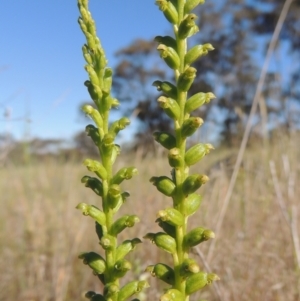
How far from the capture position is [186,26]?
533mm

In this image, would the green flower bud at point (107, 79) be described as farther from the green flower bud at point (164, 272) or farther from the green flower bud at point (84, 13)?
the green flower bud at point (164, 272)

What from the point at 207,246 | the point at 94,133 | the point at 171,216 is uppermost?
the point at 94,133

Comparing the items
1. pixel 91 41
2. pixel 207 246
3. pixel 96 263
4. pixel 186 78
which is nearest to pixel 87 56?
pixel 91 41

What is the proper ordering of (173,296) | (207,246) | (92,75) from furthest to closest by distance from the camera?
1. (207,246)
2. (92,75)
3. (173,296)

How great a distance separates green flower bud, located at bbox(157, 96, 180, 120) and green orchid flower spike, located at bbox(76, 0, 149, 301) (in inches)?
2.6

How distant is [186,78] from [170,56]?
4 centimetres

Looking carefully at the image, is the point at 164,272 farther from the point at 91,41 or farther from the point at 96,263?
the point at 91,41

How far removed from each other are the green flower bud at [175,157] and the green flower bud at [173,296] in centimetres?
12

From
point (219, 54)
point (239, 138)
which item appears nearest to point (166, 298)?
point (239, 138)

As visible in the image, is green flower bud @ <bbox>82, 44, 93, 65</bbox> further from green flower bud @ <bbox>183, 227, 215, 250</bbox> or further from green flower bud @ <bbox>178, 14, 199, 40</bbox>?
green flower bud @ <bbox>183, 227, 215, 250</bbox>

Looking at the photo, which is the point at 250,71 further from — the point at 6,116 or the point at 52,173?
the point at 6,116

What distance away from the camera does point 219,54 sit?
76.2 feet

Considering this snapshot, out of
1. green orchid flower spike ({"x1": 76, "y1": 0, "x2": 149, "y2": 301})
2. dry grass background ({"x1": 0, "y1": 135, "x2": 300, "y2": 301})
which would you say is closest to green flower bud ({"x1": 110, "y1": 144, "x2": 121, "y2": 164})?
green orchid flower spike ({"x1": 76, "y1": 0, "x2": 149, "y2": 301})

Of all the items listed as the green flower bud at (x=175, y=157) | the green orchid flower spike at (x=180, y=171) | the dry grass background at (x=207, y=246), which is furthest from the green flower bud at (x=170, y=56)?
the dry grass background at (x=207, y=246)
